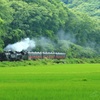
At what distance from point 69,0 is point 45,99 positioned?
6550 inches

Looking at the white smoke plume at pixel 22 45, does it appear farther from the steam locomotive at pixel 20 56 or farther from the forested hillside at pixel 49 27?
the steam locomotive at pixel 20 56

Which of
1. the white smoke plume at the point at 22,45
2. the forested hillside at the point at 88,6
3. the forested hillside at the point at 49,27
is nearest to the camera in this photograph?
the white smoke plume at the point at 22,45

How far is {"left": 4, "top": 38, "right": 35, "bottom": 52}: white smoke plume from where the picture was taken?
80.4m

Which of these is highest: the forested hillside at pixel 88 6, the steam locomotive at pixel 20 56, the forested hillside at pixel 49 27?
the forested hillside at pixel 88 6

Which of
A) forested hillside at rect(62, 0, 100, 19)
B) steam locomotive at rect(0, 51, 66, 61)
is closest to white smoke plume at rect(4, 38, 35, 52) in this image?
steam locomotive at rect(0, 51, 66, 61)

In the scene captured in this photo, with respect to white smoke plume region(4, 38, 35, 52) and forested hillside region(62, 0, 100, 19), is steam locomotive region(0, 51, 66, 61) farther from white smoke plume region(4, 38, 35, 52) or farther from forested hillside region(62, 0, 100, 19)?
forested hillside region(62, 0, 100, 19)

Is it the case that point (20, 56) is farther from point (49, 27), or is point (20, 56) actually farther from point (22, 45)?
point (49, 27)

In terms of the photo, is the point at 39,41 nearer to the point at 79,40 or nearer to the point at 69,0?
the point at 79,40

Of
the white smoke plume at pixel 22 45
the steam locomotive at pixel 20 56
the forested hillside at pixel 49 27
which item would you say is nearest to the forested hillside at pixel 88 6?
the forested hillside at pixel 49 27

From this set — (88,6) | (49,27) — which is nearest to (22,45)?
(49,27)

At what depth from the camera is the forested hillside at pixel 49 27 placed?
83812 millimetres

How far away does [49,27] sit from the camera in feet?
317

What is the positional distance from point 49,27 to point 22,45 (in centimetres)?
1527

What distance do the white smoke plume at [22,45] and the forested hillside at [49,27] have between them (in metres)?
0.90
